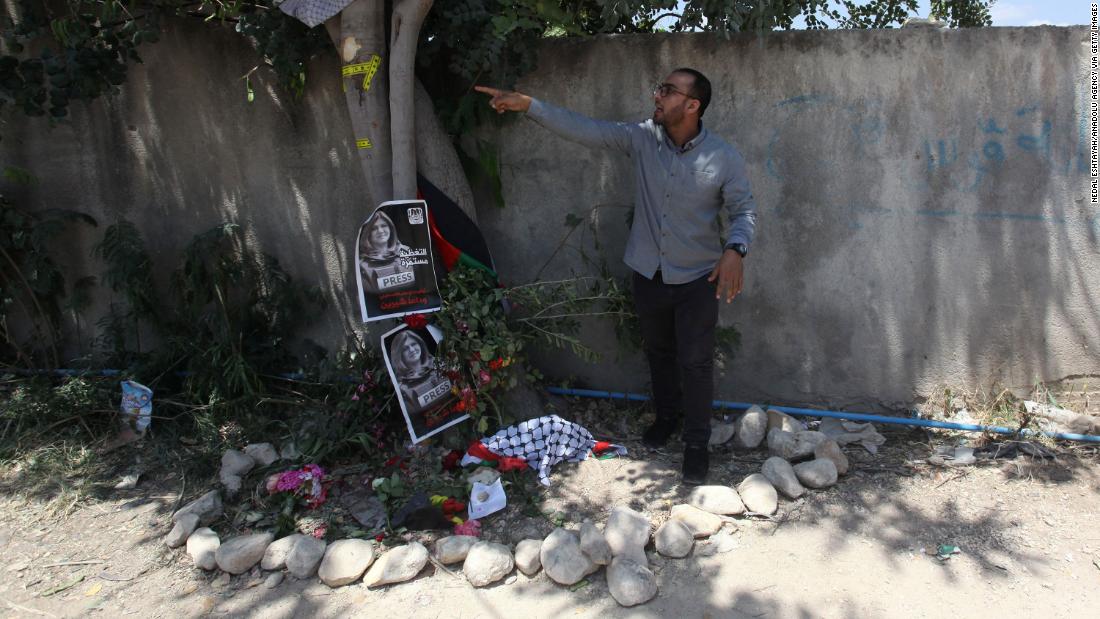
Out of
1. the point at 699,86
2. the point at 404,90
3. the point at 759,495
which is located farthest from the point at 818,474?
the point at 404,90

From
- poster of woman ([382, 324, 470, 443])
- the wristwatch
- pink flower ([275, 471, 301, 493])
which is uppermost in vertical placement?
the wristwatch

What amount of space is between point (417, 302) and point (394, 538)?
110cm

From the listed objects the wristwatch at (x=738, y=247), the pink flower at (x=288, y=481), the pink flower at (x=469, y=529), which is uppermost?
the wristwatch at (x=738, y=247)

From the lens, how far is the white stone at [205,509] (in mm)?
3398

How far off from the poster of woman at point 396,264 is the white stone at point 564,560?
1295 millimetres

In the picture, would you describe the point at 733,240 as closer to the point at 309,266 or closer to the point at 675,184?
the point at 675,184

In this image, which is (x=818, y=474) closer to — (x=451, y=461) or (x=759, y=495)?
(x=759, y=495)

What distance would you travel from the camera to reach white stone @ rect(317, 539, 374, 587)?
9.66 feet

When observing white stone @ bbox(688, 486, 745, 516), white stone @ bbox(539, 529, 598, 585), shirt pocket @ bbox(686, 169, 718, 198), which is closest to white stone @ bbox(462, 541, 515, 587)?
white stone @ bbox(539, 529, 598, 585)

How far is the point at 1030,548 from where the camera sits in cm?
293

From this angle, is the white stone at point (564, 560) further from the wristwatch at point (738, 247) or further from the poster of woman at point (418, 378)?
the wristwatch at point (738, 247)

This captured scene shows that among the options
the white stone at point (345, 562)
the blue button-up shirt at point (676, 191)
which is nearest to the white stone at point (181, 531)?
the white stone at point (345, 562)

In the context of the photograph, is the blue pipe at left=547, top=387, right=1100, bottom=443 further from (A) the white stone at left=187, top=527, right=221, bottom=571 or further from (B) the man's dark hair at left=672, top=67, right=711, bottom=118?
(A) the white stone at left=187, top=527, right=221, bottom=571

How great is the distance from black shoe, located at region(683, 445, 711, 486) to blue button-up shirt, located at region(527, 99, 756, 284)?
770 mm
